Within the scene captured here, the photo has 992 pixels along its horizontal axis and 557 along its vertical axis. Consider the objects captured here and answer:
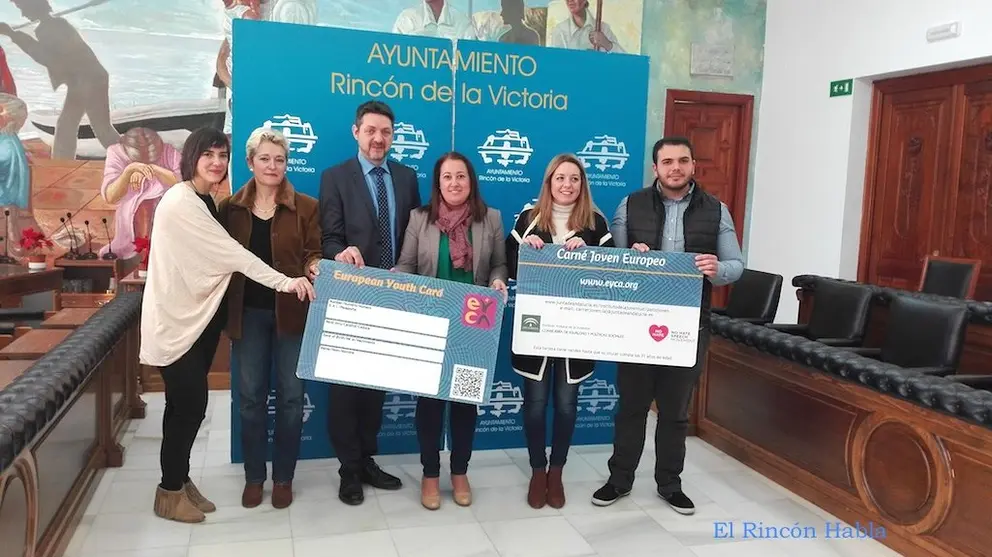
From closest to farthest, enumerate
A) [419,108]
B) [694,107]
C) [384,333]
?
[384,333]
[419,108]
[694,107]

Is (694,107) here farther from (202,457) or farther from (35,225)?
(35,225)

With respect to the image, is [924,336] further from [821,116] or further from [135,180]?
[135,180]

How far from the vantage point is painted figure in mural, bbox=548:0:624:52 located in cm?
632

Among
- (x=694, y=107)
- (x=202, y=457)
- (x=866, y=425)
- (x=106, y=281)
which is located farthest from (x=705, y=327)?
(x=106, y=281)

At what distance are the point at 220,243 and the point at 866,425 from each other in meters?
2.55


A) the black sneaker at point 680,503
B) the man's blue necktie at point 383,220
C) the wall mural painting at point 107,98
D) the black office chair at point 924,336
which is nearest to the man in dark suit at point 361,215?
the man's blue necktie at point 383,220

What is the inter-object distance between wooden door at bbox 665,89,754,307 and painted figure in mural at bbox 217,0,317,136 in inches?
131

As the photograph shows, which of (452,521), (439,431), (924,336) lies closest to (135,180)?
(439,431)

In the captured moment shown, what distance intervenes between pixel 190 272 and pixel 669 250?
72.4 inches

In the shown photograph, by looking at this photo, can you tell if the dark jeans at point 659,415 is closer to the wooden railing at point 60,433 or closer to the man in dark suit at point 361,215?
the man in dark suit at point 361,215

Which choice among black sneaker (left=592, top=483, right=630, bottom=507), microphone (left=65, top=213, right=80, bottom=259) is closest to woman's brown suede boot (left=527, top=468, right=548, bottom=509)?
black sneaker (left=592, top=483, right=630, bottom=507)

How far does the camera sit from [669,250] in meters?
2.98

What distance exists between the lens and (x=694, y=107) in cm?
677

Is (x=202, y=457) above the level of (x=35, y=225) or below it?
below
